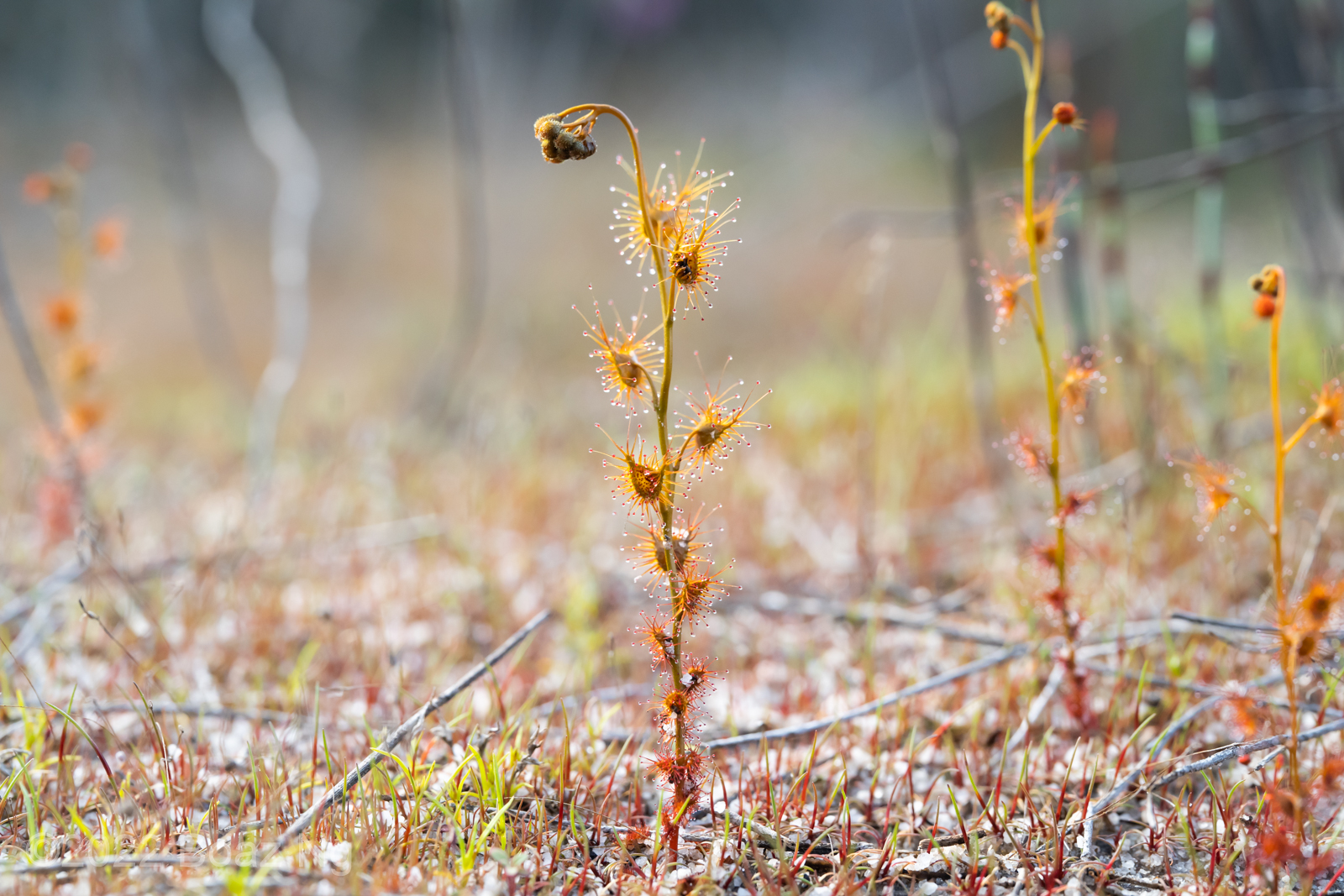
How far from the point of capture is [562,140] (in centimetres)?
114

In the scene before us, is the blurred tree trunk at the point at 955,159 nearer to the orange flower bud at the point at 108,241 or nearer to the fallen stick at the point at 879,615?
the fallen stick at the point at 879,615

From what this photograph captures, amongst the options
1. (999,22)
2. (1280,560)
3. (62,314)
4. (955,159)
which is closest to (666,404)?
(999,22)

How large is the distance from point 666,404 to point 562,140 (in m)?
0.39

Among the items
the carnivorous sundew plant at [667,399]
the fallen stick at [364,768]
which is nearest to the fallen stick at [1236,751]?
the carnivorous sundew plant at [667,399]

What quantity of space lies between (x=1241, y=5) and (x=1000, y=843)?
9.09ft

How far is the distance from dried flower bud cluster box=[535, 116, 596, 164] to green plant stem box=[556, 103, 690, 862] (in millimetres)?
22

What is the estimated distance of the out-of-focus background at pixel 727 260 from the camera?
3.01m

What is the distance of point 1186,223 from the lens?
8484 mm

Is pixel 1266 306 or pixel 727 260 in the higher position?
pixel 727 260

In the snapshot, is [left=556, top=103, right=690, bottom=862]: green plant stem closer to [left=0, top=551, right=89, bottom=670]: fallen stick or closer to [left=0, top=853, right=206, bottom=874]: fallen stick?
[left=0, top=853, right=206, bottom=874]: fallen stick

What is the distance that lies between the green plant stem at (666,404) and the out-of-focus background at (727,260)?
1048 millimetres

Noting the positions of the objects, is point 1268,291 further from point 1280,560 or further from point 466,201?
point 466,201

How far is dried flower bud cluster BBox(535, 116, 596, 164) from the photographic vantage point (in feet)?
3.70

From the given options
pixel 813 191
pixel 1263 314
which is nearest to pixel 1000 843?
pixel 1263 314
